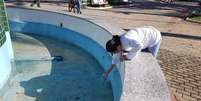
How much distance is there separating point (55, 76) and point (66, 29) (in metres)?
4.01

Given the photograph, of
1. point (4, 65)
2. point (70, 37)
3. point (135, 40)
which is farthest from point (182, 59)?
point (4, 65)


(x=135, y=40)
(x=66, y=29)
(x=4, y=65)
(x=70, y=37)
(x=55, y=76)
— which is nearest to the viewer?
(x=135, y=40)

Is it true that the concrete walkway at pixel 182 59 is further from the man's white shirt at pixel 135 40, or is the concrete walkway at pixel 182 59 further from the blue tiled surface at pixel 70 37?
the blue tiled surface at pixel 70 37

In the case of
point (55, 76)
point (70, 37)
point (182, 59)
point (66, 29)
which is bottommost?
point (55, 76)

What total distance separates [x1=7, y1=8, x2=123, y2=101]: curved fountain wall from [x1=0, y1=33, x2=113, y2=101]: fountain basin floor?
1.04 feet

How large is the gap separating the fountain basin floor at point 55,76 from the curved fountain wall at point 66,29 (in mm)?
316

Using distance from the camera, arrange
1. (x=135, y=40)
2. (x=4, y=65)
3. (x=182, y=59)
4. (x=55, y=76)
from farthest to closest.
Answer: (x=182, y=59) < (x=55, y=76) < (x=4, y=65) < (x=135, y=40)

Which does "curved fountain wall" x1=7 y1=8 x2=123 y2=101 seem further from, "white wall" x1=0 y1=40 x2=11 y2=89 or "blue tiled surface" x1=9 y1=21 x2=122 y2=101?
"white wall" x1=0 y1=40 x2=11 y2=89

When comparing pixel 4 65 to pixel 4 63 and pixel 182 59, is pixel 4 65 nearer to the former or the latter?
pixel 4 63

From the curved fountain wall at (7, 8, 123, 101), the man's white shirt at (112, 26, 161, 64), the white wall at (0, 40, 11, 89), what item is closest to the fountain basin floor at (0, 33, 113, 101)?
the white wall at (0, 40, 11, 89)

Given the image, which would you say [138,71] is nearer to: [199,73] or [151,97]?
[151,97]

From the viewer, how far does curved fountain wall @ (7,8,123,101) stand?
9398 millimetres

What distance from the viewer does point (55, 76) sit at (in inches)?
348

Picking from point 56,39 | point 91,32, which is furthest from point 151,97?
point 56,39
